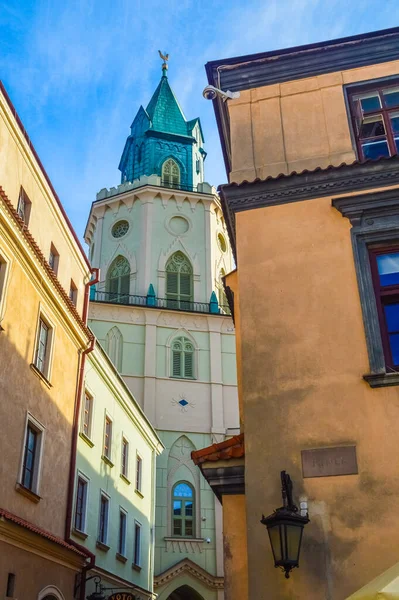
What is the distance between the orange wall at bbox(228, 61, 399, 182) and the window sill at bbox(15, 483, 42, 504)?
851cm

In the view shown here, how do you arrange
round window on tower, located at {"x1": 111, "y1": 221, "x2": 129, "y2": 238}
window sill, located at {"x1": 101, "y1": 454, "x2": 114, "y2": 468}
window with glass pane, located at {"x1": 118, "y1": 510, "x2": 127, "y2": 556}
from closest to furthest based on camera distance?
window sill, located at {"x1": 101, "y1": 454, "x2": 114, "y2": 468} → window with glass pane, located at {"x1": 118, "y1": 510, "x2": 127, "y2": 556} → round window on tower, located at {"x1": 111, "y1": 221, "x2": 129, "y2": 238}

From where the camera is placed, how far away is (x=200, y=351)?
121ft

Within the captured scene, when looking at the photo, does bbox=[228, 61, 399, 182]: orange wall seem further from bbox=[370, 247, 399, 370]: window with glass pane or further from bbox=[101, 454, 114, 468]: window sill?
bbox=[101, 454, 114, 468]: window sill

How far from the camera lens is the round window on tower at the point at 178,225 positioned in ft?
141

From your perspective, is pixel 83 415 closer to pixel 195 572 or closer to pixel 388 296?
pixel 388 296

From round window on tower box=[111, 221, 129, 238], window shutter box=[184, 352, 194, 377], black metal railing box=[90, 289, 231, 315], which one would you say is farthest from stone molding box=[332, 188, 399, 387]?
round window on tower box=[111, 221, 129, 238]

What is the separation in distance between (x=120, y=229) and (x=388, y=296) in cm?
3589

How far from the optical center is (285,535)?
7336mm

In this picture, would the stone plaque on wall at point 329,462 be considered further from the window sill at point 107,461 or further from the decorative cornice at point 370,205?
the window sill at point 107,461

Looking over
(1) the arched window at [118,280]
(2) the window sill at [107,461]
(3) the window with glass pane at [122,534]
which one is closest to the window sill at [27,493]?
(2) the window sill at [107,461]

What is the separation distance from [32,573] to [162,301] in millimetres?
25688

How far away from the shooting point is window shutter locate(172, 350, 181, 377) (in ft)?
118

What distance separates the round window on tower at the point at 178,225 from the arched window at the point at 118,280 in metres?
3.81

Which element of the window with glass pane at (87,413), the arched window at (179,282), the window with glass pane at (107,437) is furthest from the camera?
the arched window at (179,282)
